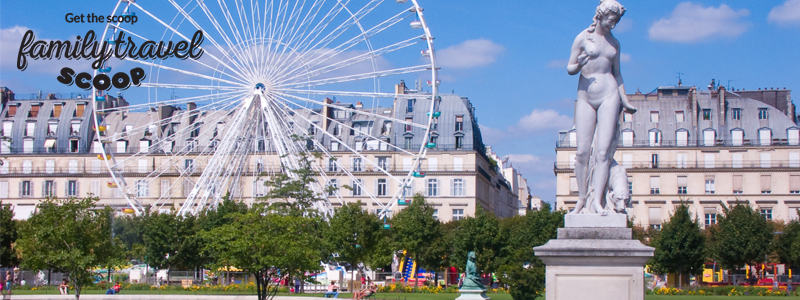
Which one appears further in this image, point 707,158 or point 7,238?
point 707,158

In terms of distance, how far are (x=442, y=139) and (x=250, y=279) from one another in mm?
35570

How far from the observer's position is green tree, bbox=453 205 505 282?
177 feet

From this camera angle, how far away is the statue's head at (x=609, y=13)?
36.7ft

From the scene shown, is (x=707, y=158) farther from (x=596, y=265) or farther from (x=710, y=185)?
(x=596, y=265)

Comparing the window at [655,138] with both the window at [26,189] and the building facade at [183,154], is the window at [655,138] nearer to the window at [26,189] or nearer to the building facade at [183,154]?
the building facade at [183,154]

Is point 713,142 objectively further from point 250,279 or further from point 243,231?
point 243,231

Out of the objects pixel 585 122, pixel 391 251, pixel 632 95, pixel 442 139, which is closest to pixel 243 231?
pixel 585 122

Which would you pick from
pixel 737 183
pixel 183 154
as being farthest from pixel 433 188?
pixel 737 183

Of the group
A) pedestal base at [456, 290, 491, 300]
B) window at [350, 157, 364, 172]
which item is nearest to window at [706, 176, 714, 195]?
window at [350, 157, 364, 172]

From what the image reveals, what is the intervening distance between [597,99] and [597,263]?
195 cm

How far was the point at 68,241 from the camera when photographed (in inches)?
1196

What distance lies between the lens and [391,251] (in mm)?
53625

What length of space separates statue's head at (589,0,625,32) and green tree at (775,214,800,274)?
172 feet

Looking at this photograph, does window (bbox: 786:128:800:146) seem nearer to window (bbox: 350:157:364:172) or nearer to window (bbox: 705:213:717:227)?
window (bbox: 705:213:717:227)
